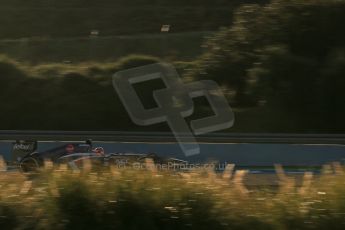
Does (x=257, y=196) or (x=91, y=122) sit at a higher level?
(x=257, y=196)

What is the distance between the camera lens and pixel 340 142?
19641mm

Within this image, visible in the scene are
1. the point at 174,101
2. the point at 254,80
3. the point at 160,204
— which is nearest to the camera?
the point at 160,204

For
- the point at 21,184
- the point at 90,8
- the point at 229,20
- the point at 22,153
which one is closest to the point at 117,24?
the point at 90,8

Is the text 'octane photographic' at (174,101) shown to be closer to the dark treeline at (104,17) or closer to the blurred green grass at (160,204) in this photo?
the blurred green grass at (160,204)

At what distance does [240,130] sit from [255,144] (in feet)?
19.2

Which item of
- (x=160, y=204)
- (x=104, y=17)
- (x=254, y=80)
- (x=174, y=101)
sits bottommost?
(x=174, y=101)

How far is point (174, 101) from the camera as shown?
25.0 meters

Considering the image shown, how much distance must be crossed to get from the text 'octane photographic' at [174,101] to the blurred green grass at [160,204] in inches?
660

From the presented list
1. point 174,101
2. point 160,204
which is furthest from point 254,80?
point 160,204

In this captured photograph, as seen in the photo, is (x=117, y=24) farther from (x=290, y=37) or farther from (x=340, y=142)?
(x=340, y=142)

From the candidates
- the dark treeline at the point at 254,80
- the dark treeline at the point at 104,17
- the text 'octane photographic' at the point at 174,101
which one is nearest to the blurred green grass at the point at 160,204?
the text 'octane photographic' at the point at 174,101

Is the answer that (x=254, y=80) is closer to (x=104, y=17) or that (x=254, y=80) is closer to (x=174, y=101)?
(x=174, y=101)

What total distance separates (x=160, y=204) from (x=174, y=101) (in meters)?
19.3

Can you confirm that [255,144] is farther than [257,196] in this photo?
Yes
